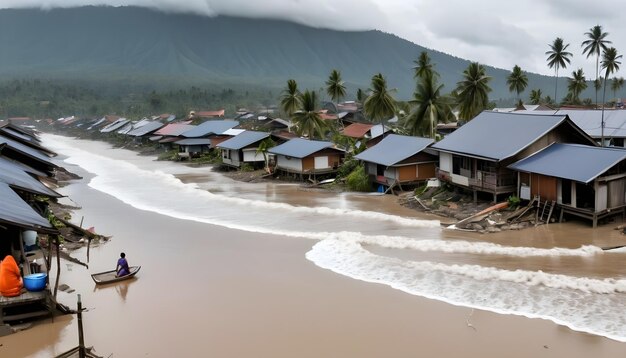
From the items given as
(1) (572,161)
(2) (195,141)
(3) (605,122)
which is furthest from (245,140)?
(1) (572,161)

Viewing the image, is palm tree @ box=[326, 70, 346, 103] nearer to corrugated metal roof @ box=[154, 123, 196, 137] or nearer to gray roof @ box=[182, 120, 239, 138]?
gray roof @ box=[182, 120, 239, 138]

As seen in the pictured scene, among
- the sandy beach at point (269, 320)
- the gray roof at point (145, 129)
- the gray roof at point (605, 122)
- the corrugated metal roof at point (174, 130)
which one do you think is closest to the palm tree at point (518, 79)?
the gray roof at point (605, 122)

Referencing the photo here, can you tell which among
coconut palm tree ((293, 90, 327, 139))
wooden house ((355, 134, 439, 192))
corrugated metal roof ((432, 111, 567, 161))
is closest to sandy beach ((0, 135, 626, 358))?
corrugated metal roof ((432, 111, 567, 161))

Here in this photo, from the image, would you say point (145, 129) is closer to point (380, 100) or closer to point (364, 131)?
point (364, 131)

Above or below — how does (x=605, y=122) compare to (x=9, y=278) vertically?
above

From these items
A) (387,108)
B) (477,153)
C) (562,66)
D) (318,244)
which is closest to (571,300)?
(318,244)

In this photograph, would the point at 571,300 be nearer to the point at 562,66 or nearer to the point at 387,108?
the point at 387,108
